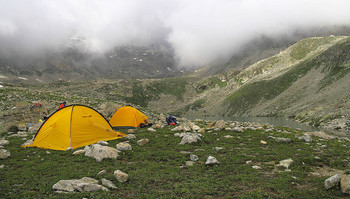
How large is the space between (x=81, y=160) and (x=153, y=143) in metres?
5.94

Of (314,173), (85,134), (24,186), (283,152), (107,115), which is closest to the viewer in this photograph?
(24,186)

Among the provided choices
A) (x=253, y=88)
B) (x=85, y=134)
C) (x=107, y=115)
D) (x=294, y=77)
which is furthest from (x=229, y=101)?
(x=85, y=134)

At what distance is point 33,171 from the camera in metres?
9.26

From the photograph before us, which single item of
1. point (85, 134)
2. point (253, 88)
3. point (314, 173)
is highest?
point (253, 88)

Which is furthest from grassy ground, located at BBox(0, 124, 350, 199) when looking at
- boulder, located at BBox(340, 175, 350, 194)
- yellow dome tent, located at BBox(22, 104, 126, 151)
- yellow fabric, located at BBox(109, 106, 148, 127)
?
yellow fabric, located at BBox(109, 106, 148, 127)

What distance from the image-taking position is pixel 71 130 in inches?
577

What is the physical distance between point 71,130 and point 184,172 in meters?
10.2

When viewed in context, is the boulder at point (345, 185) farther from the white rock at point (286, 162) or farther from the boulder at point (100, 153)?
the boulder at point (100, 153)

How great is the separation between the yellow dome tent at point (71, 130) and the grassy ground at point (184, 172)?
1099 millimetres

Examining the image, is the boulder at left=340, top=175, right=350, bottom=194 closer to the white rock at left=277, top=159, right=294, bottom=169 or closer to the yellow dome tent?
the white rock at left=277, top=159, right=294, bottom=169

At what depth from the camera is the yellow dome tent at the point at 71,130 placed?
14.2 metres

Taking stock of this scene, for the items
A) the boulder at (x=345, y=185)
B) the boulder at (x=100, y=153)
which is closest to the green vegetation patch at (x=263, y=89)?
the boulder at (x=345, y=185)

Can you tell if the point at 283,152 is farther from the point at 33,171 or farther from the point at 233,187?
the point at 33,171

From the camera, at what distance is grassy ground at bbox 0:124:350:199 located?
7004 mm
